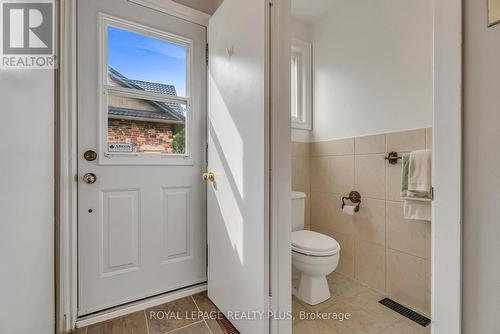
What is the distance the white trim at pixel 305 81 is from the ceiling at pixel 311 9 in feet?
0.75

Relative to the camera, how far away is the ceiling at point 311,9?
2150mm

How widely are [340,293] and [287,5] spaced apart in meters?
1.97

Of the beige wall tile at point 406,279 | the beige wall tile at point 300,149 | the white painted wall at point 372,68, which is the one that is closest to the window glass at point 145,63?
the beige wall tile at point 300,149

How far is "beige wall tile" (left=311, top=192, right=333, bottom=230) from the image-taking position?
2228 mm

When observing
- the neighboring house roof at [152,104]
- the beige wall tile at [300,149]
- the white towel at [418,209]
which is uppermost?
the neighboring house roof at [152,104]

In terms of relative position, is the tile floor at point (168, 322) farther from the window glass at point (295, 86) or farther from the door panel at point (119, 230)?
the window glass at point (295, 86)

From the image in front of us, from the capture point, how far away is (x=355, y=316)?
1507mm

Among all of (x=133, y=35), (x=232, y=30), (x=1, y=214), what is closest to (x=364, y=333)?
(x=1, y=214)

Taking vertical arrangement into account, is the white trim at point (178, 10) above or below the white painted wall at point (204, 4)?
below

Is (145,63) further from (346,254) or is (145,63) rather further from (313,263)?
(346,254)

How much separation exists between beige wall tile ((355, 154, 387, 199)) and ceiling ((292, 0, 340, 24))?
4.82 ft

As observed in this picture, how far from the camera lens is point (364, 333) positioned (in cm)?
135

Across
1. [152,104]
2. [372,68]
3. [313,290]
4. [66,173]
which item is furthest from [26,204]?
[372,68]

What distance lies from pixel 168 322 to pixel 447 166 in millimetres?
1629
